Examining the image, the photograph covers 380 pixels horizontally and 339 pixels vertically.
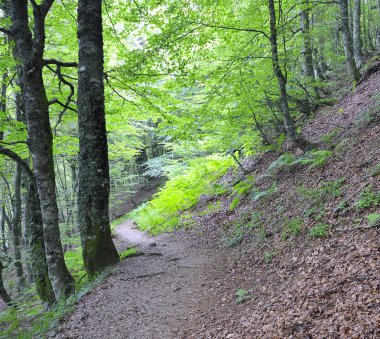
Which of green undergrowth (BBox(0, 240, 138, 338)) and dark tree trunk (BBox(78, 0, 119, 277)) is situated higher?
dark tree trunk (BBox(78, 0, 119, 277))

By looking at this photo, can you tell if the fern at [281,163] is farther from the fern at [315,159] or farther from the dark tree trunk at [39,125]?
the dark tree trunk at [39,125]

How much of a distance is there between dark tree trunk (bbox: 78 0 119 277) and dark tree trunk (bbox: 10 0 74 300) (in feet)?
2.35

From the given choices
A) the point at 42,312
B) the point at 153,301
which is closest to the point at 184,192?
the point at 42,312

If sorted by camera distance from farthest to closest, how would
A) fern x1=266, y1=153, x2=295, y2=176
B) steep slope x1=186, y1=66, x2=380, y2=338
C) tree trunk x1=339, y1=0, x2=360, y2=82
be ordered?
tree trunk x1=339, y1=0, x2=360, y2=82 → fern x1=266, y1=153, x2=295, y2=176 → steep slope x1=186, y1=66, x2=380, y2=338

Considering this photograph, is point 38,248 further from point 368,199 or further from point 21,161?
point 368,199

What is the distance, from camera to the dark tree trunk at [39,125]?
6.57 metres

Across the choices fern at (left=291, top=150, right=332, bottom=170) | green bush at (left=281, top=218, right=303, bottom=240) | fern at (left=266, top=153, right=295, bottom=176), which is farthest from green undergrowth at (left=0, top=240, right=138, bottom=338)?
fern at (left=291, top=150, right=332, bottom=170)

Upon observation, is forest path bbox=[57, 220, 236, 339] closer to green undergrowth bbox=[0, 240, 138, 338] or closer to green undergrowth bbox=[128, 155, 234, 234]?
green undergrowth bbox=[0, 240, 138, 338]

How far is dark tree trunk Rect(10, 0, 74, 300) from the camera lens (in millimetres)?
6566

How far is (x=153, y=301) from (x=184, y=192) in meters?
9.72

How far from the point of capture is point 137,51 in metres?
8.01

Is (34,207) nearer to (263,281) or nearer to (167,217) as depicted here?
(263,281)

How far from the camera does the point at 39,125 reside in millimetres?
6746

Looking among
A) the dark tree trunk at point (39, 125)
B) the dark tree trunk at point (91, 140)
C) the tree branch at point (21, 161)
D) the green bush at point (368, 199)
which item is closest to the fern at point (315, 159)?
the green bush at point (368, 199)
